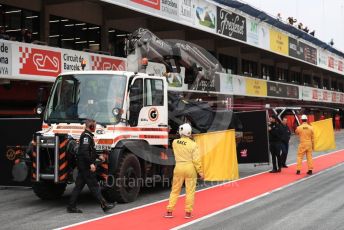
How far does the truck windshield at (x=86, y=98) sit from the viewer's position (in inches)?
428

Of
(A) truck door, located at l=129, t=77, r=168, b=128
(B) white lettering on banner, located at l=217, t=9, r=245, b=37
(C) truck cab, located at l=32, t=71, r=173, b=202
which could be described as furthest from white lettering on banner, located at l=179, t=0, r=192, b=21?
(C) truck cab, located at l=32, t=71, r=173, b=202

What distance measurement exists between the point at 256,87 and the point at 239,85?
3.62 m

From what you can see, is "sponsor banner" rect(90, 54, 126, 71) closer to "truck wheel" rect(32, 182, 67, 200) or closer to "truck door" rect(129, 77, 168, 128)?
"truck door" rect(129, 77, 168, 128)

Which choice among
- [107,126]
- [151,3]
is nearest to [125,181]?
[107,126]

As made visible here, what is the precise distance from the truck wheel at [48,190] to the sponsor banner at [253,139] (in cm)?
638

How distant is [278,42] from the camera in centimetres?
3838

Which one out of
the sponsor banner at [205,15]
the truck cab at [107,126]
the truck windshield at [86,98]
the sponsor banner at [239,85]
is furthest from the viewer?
the sponsor banner at [239,85]

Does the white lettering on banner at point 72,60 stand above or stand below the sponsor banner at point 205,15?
below

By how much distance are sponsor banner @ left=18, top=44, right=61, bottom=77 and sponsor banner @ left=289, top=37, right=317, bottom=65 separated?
27.3 meters

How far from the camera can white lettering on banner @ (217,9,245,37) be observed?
2859cm

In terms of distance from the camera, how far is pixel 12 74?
50.5 ft

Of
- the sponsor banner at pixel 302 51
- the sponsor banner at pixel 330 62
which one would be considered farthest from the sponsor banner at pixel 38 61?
the sponsor banner at pixel 330 62

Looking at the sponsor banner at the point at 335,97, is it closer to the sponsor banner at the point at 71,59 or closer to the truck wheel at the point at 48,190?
the sponsor banner at the point at 71,59

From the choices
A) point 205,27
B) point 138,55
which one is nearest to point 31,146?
point 138,55
